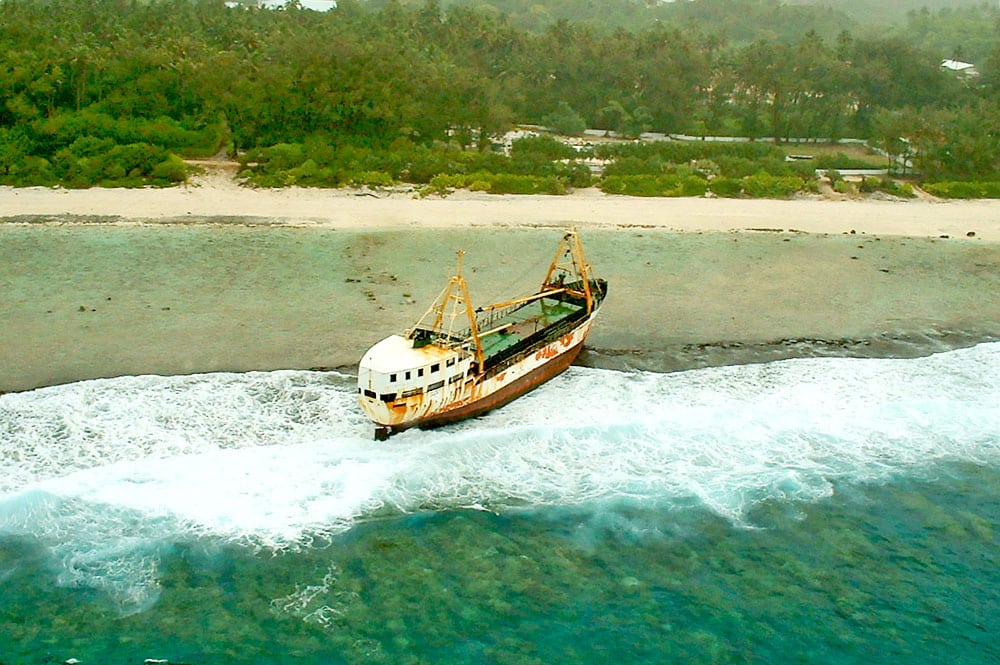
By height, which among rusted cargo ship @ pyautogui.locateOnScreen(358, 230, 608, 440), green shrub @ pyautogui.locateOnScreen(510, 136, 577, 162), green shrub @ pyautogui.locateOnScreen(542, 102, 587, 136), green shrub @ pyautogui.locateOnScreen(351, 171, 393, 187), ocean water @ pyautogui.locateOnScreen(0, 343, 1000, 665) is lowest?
ocean water @ pyautogui.locateOnScreen(0, 343, 1000, 665)

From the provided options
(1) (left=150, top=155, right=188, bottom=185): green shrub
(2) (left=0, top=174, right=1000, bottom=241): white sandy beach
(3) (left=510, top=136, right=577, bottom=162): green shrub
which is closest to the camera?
(2) (left=0, top=174, right=1000, bottom=241): white sandy beach

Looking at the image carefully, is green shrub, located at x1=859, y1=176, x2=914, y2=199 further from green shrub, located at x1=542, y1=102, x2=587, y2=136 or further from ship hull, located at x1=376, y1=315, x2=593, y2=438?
ship hull, located at x1=376, y1=315, x2=593, y2=438

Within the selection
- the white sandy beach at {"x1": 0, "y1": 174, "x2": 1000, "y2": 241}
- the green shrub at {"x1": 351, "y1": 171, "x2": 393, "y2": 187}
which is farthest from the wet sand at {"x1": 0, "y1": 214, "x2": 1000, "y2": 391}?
the green shrub at {"x1": 351, "y1": 171, "x2": 393, "y2": 187}

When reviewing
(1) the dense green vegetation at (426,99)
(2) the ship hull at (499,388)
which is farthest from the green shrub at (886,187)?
(2) the ship hull at (499,388)

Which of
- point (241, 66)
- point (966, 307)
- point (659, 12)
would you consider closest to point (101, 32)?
point (241, 66)

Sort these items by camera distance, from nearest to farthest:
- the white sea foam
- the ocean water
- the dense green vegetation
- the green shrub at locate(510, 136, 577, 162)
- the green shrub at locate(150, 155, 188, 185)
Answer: the ocean water
the white sea foam
the green shrub at locate(150, 155, 188, 185)
the dense green vegetation
the green shrub at locate(510, 136, 577, 162)

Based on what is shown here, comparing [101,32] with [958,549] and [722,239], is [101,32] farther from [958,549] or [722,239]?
[958,549]

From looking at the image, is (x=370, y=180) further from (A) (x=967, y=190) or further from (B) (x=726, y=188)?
(A) (x=967, y=190)

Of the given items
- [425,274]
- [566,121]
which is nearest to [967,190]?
[566,121]
